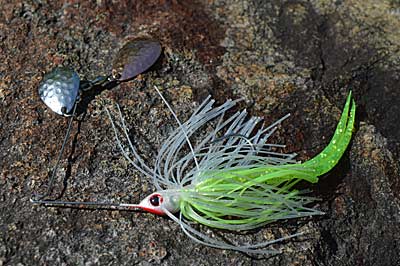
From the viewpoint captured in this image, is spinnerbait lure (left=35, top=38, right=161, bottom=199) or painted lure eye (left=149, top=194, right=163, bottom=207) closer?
painted lure eye (left=149, top=194, right=163, bottom=207)

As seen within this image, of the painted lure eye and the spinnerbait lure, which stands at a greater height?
the spinnerbait lure

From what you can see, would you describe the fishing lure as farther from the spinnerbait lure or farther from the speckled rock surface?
the spinnerbait lure

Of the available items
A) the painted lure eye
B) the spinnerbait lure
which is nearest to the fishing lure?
the painted lure eye

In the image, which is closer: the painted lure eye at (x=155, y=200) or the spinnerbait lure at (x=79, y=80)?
the painted lure eye at (x=155, y=200)

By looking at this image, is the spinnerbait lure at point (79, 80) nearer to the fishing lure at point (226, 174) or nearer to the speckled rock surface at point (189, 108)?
the speckled rock surface at point (189, 108)

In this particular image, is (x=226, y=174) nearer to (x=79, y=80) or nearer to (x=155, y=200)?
(x=155, y=200)

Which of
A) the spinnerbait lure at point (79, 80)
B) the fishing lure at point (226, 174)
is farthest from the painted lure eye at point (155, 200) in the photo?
the spinnerbait lure at point (79, 80)
